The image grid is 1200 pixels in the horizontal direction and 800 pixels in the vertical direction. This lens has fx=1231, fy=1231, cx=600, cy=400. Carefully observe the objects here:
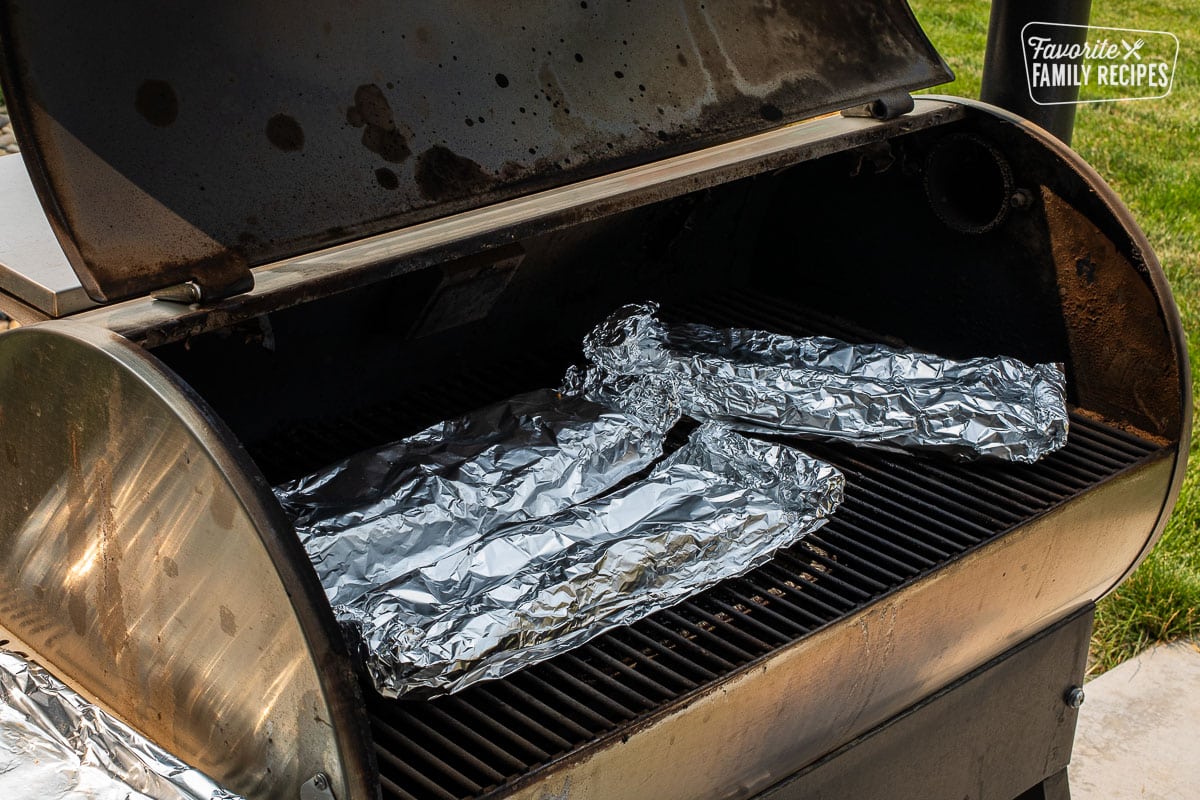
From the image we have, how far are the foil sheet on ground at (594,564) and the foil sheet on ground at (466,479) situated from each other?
7 centimetres

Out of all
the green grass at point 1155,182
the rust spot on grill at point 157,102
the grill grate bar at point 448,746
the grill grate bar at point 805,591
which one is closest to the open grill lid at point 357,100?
the rust spot on grill at point 157,102

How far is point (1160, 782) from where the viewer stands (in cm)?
234

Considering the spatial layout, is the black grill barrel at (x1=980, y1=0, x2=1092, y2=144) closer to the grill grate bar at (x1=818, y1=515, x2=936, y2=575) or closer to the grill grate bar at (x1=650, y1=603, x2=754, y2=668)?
the grill grate bar at (x1=818, y1=515, x2=936, y2=575)

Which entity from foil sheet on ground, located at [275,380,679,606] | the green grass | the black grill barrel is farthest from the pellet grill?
the green grass

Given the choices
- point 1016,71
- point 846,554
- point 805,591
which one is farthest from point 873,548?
point 1016,71

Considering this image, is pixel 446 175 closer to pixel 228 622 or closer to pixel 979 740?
pixel 228 622

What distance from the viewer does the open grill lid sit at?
4.21ft

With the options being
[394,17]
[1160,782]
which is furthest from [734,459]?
[1160,782]

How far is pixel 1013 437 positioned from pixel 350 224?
3.35 feet

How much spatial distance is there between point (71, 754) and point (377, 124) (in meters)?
0.82

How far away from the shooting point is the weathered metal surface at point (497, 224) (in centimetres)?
130

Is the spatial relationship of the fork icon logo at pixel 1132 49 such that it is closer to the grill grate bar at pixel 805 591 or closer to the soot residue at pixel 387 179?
the grill grate bar at pixel 805 591

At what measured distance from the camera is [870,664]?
1.48 meters

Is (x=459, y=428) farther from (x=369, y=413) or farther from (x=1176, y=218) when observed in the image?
(x=1176, y=218)
